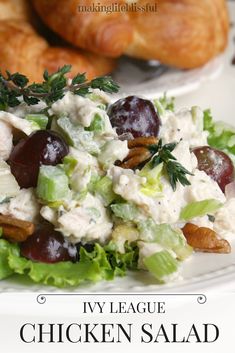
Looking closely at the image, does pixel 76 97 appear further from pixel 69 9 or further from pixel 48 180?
pixel 69 9

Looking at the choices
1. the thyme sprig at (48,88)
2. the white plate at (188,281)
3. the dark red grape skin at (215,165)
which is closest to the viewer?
the white plate at (188,281)

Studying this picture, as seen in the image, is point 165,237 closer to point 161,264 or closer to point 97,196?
point 161,264

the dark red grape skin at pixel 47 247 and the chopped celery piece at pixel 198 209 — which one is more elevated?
the chopped celery piece at pixel 198 209

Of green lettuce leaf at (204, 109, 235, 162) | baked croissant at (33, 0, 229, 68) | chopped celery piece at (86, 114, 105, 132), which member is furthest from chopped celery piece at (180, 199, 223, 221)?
baked croissant at (33, 0, 229, 68)

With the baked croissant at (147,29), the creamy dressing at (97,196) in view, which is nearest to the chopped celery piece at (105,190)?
the creamy dressing at (97,196)

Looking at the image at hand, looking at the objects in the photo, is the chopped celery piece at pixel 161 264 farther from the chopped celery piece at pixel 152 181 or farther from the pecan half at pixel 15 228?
the pecan half at pixel 15 228

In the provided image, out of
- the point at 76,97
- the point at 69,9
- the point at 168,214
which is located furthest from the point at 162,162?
the point at 69,9

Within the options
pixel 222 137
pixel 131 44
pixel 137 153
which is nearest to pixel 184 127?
pixel 137 153
